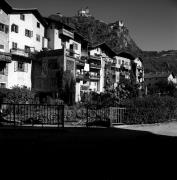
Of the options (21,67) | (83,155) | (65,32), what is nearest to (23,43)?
(21,67)

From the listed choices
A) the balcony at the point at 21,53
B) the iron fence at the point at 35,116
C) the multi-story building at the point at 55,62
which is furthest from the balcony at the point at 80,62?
the iron fence at the point at 35,116

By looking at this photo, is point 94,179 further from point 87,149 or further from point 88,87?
point 88,87

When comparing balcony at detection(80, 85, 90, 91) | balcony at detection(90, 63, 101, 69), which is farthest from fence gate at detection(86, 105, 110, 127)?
balcony at detection(90, 63, 101, 69)

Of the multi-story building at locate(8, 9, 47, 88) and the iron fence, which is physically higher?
the multi-story building at locate(8, 9, 47, 88)

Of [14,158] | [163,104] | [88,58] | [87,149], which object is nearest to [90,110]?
[163,104]

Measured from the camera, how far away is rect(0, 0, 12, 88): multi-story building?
40.5 m

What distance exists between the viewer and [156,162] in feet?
27.1

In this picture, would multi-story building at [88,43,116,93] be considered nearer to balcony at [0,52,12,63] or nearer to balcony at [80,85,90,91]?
balcony at [80,85,90,91]

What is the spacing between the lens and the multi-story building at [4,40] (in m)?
40.5

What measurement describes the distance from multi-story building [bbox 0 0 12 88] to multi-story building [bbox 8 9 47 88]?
34.2 inches

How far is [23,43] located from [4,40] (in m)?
4.11

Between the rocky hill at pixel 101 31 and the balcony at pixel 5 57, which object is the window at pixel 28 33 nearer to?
the balcony at pixel 5 57

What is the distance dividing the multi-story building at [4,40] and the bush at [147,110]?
2451cm

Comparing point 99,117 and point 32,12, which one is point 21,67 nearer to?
point 32,12
